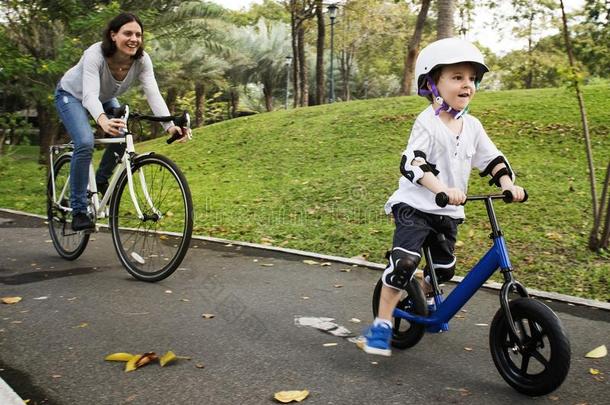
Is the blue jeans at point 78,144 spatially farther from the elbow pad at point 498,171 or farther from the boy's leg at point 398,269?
the elbow pad at point 498,171

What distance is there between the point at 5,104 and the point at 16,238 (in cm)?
870

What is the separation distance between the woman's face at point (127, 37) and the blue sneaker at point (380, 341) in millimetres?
2924

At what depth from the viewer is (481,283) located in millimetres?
2973

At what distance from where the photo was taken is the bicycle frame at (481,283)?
2.77 m

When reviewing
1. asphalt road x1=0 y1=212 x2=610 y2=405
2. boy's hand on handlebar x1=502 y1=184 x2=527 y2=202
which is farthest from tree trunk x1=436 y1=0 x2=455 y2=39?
boy's hand on handlebar x1=502 y1=184 x2=527 y2=202

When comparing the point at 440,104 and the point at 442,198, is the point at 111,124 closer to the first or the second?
the point at 440,104

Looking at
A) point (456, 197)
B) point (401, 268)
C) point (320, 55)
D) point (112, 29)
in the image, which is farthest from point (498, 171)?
point (320, 55)

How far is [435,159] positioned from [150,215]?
247 centimetres

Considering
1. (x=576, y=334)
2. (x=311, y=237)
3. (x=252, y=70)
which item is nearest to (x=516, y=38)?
(x=252, y=70)

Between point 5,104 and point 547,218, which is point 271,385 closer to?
point 547,218

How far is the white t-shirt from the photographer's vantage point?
4.70 m

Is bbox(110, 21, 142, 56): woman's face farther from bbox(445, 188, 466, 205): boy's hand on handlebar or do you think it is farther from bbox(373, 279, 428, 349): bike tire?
bbox(445, 188, 466, 205): boy's hand on handlebar

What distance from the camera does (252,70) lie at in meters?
39.8

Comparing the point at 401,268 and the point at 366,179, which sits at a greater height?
the point at 401,268
